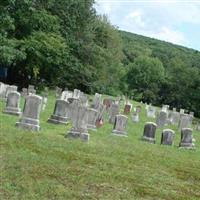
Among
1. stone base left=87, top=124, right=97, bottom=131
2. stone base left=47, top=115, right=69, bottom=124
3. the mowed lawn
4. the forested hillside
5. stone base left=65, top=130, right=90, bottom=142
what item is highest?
the forested hillside

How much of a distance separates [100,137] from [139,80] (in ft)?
270

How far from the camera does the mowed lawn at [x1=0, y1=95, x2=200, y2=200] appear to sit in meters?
7.61

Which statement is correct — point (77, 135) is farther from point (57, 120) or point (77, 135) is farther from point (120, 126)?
point (120, 126)

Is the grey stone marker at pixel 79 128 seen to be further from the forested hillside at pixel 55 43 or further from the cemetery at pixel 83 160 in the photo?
the forested hillside at pixel 55 43

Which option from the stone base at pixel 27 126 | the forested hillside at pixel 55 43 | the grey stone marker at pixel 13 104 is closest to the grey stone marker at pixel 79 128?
the stone base at pixel 27 126

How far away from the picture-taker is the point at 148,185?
8.87 m

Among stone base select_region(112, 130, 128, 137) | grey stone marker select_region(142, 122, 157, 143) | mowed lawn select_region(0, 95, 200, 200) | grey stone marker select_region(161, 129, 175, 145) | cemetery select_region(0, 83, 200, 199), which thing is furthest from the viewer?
stone base select_region(112, 130, 128, 137)

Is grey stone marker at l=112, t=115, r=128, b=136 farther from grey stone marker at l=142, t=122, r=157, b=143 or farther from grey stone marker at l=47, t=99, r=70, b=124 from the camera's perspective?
grey stone marker at l=47, t=99, r=70, b=124

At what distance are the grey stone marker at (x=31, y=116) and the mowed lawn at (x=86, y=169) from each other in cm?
29

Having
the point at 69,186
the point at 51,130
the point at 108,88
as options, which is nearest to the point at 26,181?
the point at 69,186

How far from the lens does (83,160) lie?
1010 cm

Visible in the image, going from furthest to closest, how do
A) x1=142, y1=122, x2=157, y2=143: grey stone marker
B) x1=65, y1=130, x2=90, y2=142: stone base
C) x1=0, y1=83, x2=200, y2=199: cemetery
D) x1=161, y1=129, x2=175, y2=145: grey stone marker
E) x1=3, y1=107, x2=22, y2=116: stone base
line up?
x1=142, y1=122, x2=157, y2=143: grey stone marker → x1=161, y1=129, x2=175, y2=145: grey stone marker → x1=3, y1=107, x2=22, y2=116: stone base → x1=65, y1=130, x2=90, y2=142: stone base → x1=0, y1=83, x2=200, y2=199: cemetery

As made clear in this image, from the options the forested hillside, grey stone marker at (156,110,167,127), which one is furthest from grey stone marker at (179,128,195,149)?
the forested hillside

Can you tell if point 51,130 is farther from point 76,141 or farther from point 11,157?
point 11,157
